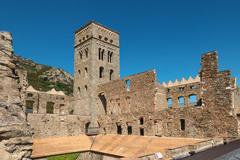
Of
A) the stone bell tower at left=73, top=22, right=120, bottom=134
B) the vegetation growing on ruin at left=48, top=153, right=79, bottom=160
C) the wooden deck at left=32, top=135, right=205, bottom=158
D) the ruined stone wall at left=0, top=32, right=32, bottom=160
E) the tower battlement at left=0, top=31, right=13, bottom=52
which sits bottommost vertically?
the vegetation growing on ruin at left=48, top=153, right=79, bottom=160

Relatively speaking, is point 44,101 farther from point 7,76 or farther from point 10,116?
point 10,116

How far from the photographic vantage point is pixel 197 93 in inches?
1131

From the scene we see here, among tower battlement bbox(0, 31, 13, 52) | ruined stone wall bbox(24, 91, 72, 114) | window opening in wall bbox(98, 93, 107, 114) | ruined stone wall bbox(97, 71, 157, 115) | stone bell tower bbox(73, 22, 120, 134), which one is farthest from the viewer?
stone bell tower bbox(73, 22, 120, 134)

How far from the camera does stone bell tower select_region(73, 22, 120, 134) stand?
3216 centimetres

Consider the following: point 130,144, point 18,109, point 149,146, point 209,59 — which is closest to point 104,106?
point 130,144

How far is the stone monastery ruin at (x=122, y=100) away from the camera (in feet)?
49.2

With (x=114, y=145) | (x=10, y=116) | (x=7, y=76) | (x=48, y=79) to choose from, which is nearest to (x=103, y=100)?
(x=114, y=145)

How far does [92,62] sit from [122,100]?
9072mm

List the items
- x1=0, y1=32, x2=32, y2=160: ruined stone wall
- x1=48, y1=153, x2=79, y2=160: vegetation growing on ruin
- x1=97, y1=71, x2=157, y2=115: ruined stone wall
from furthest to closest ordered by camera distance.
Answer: x1=97, y1=71, x2=157, y2=115: ruined stone wall, x1=48, y1=153, x2=79, y2=160: vegetation growing on ruin, x1=0, y1=32, x2=32, y2=160: ruined stone wall

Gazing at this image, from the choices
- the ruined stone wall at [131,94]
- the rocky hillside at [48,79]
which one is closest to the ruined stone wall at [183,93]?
the ruined stone wall at [131,94]

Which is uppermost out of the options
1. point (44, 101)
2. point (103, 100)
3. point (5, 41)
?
point (5, 41)

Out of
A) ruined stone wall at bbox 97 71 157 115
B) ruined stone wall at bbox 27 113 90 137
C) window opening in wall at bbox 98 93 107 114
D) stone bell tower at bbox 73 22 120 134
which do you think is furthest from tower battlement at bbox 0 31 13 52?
window opening in wall at bbox 98 93 107 114

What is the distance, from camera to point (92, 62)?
107 ft

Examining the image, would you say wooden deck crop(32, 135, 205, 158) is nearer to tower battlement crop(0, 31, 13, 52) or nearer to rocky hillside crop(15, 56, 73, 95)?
tower battlement crop(0, 31, 13, 52)
